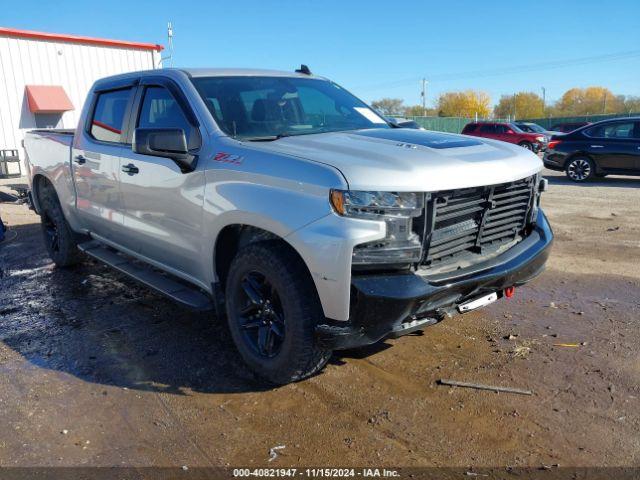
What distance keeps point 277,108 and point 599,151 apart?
38.2ft

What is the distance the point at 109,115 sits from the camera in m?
5.05

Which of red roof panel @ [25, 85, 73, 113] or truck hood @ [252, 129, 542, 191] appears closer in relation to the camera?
truck hood @ [252, 129, 542, 191]

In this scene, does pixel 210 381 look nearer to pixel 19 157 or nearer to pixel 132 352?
pixel 132 352

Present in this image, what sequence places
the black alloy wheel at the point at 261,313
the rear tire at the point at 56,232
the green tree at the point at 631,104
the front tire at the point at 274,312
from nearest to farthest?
1. the front tire at the point at 274,312
2. the black alloy wheel at the point at 261,313
3. the rear tire at the point at 56,232
4. the green tree at the point at 631,104

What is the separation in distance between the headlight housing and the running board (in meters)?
1.46

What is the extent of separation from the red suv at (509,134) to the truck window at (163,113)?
2103cm

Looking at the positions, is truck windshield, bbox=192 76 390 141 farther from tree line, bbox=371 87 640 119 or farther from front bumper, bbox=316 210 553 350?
tree line, bbox=371 87 640 119

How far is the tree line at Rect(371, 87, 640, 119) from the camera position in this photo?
74000mm

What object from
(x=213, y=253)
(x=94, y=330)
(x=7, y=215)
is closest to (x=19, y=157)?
(x=7, y=215)

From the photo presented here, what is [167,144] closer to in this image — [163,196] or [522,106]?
[163,196]

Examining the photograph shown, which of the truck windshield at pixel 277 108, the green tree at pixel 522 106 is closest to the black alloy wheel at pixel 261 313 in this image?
the truck windshield at pixel 277 108

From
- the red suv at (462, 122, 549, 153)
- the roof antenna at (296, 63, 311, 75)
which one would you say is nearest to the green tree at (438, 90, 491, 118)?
the red suv at (462, 122, 549, 153)

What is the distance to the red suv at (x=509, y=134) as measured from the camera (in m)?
23.9

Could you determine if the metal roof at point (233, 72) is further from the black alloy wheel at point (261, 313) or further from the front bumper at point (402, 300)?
the front bumper at point (402, 300)
